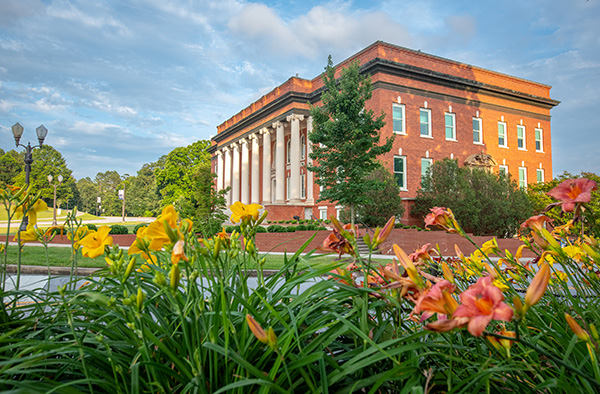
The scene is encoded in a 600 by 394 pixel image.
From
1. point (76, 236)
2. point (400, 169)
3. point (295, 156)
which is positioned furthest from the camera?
point (295, 156)

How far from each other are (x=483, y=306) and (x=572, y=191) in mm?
859

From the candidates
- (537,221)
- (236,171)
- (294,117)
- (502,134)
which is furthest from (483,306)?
(236,171)

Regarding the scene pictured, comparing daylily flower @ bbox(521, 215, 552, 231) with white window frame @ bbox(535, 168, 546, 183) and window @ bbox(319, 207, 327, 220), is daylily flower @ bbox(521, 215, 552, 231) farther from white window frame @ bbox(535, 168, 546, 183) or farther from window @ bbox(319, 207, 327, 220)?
white window frame @ bbox(535, 168, 546, 183)

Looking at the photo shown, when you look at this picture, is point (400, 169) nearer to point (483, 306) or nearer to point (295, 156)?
point (295, 156)

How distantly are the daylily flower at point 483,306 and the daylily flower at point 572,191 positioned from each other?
2.31 ft

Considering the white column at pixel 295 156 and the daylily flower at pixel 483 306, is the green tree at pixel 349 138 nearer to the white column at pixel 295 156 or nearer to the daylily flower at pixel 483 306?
the white column at pixel 295 156

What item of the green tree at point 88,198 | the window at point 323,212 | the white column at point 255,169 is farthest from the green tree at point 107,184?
the window at point 323,212

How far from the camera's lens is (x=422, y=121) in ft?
81.9

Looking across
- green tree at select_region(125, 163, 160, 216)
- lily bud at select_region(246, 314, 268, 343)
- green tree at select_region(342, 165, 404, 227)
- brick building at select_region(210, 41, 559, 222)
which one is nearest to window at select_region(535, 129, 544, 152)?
brick building at select_region(210, 41, 559, 222)

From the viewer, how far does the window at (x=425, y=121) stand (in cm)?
2494

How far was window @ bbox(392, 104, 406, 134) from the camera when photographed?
2391 cm

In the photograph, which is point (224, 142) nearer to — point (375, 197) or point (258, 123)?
point (258, 123)

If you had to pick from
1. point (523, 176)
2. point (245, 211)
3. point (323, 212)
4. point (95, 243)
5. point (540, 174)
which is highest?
point (540, 174)

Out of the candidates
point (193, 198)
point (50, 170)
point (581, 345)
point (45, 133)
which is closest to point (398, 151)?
point (193, 198)
